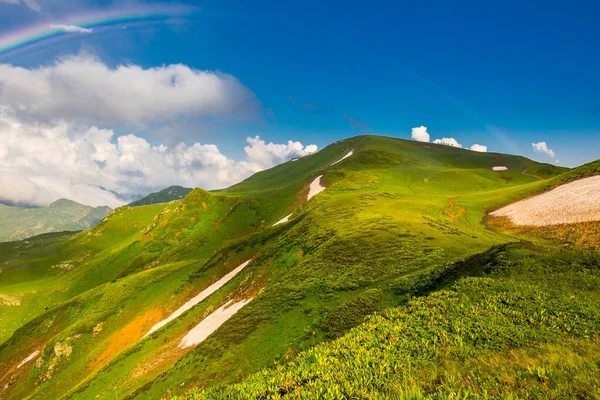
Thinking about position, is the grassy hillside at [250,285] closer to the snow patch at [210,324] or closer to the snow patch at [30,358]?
the snow patch at [210,324]

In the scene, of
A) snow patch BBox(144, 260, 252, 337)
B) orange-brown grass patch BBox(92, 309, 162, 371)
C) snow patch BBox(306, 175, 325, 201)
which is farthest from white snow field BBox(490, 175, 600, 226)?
orange-brown grass patch BBox(92, 309, 162, 371)

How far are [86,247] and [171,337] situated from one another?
464 feet

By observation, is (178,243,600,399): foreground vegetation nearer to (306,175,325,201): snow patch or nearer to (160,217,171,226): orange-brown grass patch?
(306,175,325,201): snow patch

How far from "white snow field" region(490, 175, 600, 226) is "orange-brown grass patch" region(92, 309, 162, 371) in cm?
6331

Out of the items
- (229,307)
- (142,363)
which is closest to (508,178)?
(229,307)

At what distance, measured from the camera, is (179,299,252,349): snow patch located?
94.5 feet

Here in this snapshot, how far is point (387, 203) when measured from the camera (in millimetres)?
52719

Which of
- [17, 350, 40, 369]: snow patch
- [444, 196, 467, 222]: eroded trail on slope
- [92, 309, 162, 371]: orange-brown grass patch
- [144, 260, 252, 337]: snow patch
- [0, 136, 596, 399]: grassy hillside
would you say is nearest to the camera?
[0, 136, 596, 399]: grassy hillside

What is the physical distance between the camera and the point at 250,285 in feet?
117

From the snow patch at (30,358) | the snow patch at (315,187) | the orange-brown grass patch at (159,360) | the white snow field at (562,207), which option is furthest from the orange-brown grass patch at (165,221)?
the white snow field at (562,207)

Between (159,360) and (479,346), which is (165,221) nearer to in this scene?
(159,360)

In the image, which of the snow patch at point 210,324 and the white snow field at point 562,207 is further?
the white snow field at point 562,207

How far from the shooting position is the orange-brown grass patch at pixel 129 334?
4166cm

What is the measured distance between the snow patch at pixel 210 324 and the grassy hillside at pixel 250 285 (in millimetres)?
1572
